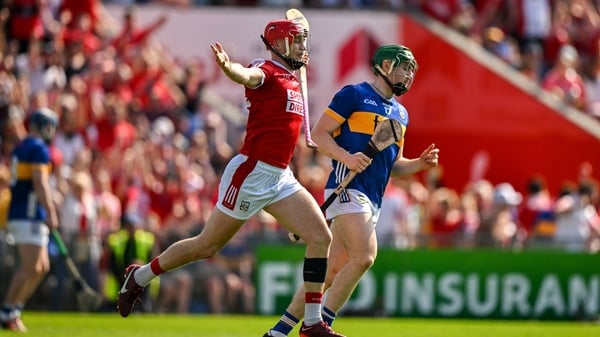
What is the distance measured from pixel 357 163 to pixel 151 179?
34.4 feet

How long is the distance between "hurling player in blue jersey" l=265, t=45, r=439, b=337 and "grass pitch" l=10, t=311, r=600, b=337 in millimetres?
2964

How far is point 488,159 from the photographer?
25797 mm

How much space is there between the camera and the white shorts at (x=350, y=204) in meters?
12.2

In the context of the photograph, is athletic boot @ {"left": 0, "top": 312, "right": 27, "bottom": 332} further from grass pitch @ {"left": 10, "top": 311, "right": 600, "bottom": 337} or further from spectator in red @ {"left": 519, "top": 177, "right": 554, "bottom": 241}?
spectator in red @ {"left": 519, "top": 177, "right": 554, "bottom": 241}

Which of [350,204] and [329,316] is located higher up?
[350,204]

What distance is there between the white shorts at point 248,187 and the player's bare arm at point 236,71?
0.70 metres

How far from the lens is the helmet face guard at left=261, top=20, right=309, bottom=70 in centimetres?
1184

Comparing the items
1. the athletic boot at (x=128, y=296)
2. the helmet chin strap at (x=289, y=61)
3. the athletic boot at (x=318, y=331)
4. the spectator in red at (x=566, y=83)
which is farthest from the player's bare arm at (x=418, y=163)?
the spectator in red at (x=566, y=83)

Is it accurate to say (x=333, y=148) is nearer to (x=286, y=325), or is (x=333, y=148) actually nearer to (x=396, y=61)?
(x=396, y=61)

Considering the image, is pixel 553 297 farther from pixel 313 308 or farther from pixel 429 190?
pixel 313 308

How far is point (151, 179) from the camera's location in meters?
22.1

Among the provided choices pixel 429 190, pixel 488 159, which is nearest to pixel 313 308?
pixel 429 190

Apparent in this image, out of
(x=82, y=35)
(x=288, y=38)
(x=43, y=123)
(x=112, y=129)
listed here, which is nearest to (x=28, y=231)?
(x=43, y=123)

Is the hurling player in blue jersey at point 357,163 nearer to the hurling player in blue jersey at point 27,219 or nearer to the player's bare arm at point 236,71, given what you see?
the player's bare arm at point 236,71
